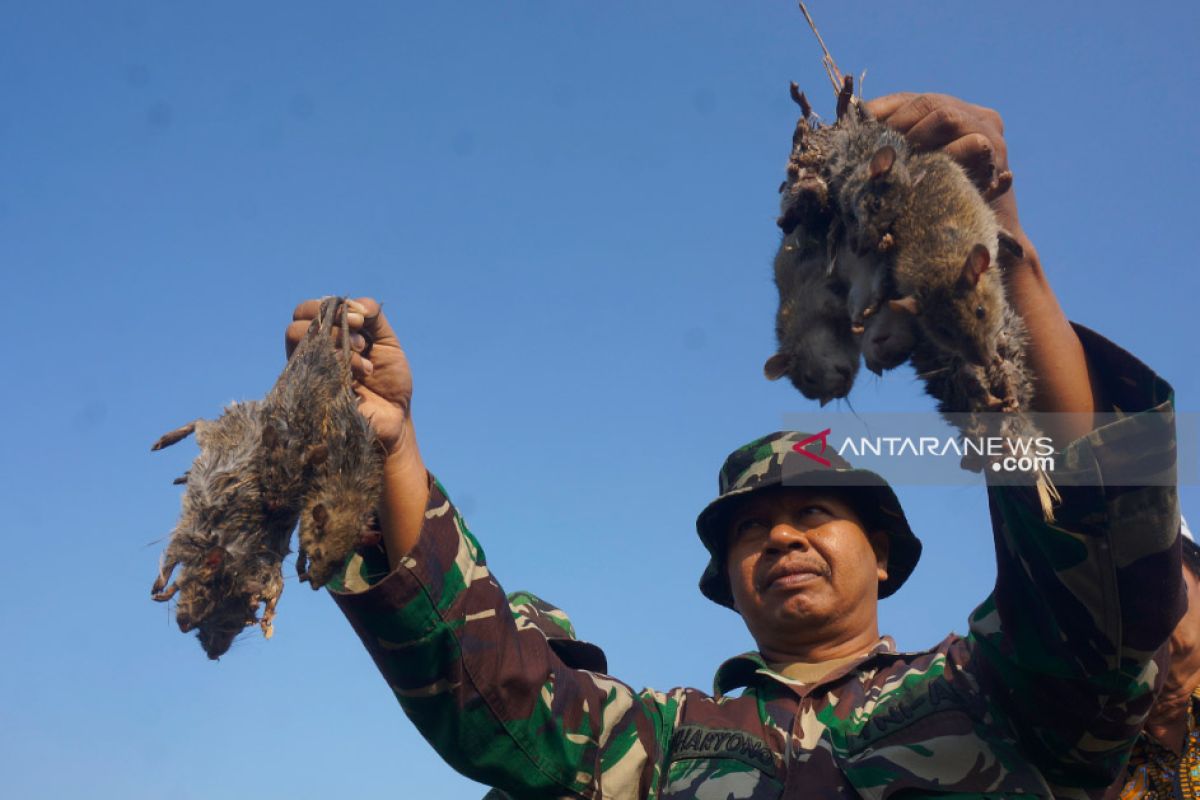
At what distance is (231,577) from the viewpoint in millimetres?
3264

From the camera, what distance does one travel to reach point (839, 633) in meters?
4.89

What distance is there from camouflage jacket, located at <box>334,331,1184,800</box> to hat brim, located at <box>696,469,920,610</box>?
70 centimetres

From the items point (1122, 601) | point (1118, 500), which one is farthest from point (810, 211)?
point (1122, 601)

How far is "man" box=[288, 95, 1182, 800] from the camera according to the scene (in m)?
3.33

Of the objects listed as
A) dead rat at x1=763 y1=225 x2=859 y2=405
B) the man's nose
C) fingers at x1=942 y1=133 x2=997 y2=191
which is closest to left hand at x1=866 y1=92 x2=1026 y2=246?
fingers at x1=942 y1=133 x2=997 y2=191

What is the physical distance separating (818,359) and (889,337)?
0.36 m

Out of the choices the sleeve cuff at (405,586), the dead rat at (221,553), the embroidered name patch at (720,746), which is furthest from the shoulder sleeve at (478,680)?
the dead rat at (221,553)

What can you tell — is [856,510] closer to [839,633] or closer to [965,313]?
[839,633]

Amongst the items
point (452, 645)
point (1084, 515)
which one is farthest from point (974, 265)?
point (452, 645)

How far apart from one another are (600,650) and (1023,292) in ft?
9.62

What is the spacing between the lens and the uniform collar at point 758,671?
181 inches

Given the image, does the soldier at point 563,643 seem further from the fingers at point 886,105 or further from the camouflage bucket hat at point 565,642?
the fingers at point 886,105

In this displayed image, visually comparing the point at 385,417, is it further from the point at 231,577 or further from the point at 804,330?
the point at 804,330

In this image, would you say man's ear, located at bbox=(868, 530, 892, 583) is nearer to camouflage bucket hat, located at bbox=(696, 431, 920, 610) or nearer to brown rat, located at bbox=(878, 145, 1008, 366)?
camouflage bucket hat, located at bbox=(696, 431, 920, 610)
